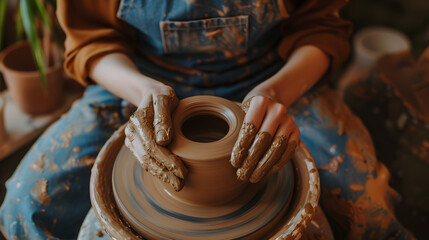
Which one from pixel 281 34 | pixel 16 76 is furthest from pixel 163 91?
pixel 16 76

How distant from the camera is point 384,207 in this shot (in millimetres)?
1544

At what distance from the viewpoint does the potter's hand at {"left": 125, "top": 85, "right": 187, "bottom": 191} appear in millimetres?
1127

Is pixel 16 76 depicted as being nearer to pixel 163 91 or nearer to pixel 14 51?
pixel 14 51

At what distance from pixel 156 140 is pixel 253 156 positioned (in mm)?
259

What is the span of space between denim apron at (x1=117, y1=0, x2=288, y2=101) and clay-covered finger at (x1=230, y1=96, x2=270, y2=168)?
1.33 feet

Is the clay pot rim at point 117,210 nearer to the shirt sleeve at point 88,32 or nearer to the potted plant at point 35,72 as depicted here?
the shirt sleeve at point 88,32

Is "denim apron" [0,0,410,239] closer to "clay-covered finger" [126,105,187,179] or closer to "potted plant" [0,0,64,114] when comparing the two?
"clay-covered finger" [126,105,187,179]

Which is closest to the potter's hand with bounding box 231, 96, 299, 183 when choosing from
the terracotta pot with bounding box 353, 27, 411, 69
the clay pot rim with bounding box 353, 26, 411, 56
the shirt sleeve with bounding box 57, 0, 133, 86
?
the shirt sleeve with bounding box 57, 0, 133, 86

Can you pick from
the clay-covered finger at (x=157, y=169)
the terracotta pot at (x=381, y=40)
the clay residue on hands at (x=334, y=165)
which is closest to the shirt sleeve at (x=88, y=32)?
the clay-covered finger at (x=157, y=169)

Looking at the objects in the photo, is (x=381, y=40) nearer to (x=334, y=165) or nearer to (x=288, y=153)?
(x=334, y=165)

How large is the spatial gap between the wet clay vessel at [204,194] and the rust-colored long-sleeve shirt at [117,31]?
1.54 feet

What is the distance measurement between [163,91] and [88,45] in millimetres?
517

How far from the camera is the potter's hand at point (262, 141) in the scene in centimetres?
115

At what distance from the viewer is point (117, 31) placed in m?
1.67
